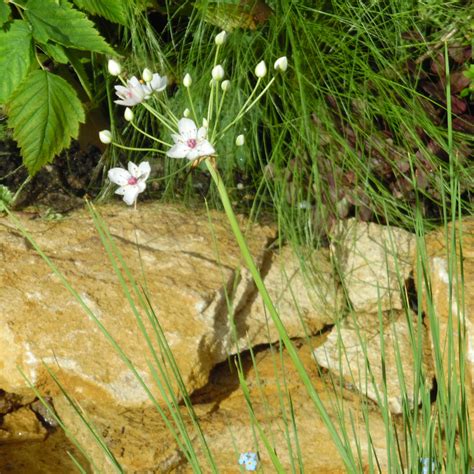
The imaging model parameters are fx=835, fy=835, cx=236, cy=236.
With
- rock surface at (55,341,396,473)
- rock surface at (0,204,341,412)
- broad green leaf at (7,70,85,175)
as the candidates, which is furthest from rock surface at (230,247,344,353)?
broad green leaf at (7,70,85,175)

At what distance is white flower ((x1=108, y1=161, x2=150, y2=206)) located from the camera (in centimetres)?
110

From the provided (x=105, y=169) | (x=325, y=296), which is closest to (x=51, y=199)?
(x=105, y=169)

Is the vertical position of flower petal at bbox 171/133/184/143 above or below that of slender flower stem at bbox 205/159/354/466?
above

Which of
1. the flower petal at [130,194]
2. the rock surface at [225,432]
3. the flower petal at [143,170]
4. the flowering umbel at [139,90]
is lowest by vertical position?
the rock surface at [225,432]

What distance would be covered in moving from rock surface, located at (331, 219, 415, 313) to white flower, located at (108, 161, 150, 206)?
1.04 meters

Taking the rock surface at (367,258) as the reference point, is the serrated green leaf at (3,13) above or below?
above

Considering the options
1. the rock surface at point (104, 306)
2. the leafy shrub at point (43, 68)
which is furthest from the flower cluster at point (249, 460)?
the leafy shrub at point (43, 68)

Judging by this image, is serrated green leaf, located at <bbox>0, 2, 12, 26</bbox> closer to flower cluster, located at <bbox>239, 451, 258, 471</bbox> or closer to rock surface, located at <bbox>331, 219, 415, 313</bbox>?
rock surface, located at <bbox>331, 219, 415, 313</bbox>

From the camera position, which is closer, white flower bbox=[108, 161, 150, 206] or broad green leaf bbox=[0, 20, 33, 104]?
white flower bbox=[108, 161, 150, 206]

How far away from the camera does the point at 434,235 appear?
2.14m

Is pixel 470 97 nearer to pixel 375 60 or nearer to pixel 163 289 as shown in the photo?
pixel 375 60

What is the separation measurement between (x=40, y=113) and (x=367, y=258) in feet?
2.97

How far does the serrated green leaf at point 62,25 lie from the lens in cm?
181

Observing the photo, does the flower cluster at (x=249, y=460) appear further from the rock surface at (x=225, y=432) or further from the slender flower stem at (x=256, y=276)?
the slender flower stem at (x=256, y=276)
